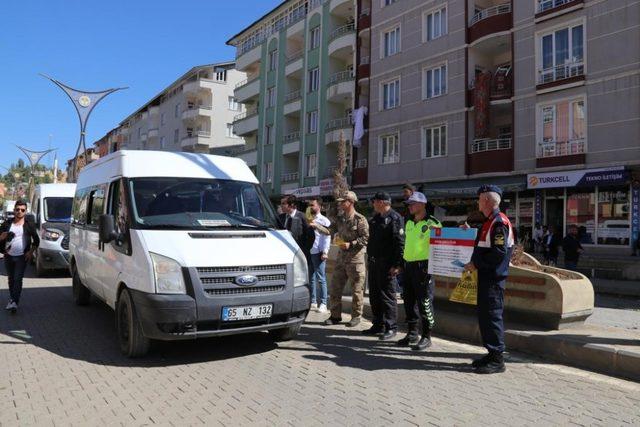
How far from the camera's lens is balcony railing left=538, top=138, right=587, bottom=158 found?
19922 millimetres

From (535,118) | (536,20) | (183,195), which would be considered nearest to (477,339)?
(183,195)

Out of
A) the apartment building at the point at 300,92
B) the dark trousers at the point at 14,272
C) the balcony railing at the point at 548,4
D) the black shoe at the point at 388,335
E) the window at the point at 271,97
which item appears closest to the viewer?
the black shoe at the point at 388,335

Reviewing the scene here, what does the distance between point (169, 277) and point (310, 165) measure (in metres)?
29.4

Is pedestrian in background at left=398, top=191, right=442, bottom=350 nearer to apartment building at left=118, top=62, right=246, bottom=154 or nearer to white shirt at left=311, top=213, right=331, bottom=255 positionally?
white shirt at left=311, top=213, right=331, bottom=255

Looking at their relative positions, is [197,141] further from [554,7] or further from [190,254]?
[190,254]

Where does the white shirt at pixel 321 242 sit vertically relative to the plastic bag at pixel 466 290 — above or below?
above

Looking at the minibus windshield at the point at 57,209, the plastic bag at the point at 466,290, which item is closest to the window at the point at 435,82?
the minibus windshield at the point at 57,209

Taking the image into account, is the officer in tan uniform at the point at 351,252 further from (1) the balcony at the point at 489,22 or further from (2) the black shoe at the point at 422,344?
(1) the balcony at the point at 489,22

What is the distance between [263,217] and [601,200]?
56.9 feet

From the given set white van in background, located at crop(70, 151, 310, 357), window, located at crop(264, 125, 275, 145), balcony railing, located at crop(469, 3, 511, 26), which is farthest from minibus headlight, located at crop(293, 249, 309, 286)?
window, located at crop(264, 125, 275, 145)

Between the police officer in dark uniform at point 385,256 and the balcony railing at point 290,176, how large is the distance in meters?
28.5

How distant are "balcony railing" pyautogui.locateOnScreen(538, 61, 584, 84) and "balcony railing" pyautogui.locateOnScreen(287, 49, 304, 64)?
59.3 feet

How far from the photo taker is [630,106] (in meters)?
18.5

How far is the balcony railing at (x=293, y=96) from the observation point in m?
35.7
